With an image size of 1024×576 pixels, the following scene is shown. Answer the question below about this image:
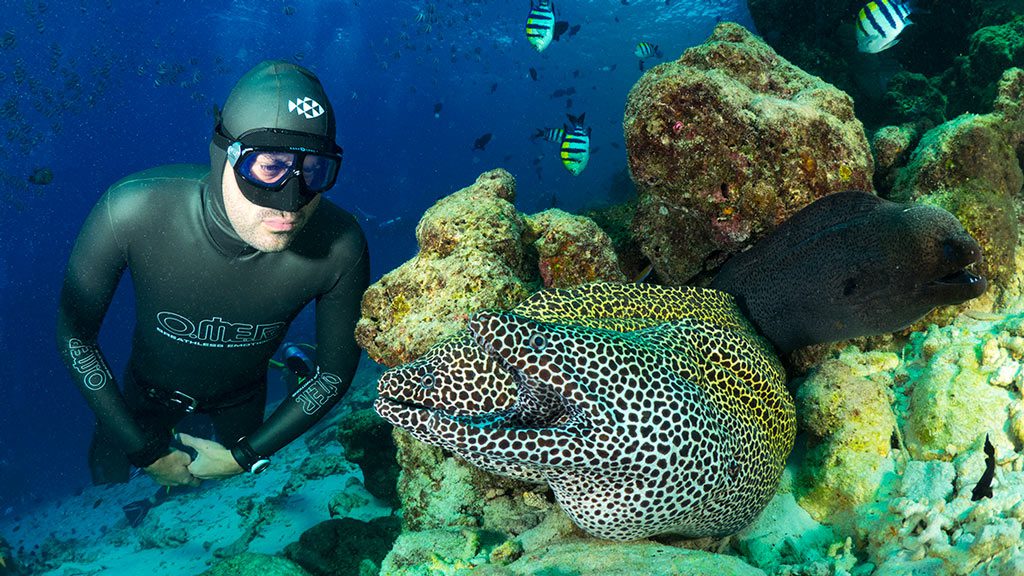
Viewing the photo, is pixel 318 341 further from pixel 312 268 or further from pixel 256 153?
pixel 256 153

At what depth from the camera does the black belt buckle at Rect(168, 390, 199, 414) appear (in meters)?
4.71

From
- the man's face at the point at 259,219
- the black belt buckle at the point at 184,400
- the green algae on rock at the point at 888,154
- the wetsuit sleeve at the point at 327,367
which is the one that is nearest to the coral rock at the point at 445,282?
the man's face at the point at 259,219

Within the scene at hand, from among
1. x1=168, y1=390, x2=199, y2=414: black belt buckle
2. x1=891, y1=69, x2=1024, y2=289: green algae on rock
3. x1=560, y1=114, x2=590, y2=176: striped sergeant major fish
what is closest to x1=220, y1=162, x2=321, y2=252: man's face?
x1=168, y1=390, x2=199, y2=414: black belt buckle

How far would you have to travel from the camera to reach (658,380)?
75.9 inches

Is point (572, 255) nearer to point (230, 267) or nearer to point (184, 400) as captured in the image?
point (230, 267)

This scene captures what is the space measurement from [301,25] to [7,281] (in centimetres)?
3945

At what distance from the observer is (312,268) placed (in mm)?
3793

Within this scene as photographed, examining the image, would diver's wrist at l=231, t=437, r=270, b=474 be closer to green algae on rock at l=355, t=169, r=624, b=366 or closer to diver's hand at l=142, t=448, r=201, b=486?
diver's hand at l=142, t=448, r=201, b=486

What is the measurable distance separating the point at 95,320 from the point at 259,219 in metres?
1.79

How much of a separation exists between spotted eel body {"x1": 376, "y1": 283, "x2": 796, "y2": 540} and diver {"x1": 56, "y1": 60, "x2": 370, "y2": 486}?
169 centimetres

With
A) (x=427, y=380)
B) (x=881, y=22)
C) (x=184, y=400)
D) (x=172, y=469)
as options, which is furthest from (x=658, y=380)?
(x=881, y=22)

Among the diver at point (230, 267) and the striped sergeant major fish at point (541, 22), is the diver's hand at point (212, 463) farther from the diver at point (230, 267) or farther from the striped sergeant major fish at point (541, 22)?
the striped sergeant major fish at point (541, 22)

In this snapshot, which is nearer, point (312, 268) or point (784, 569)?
point (784, 569)

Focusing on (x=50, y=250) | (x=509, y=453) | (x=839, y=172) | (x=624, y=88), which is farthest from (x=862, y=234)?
(x=624, y=88)
